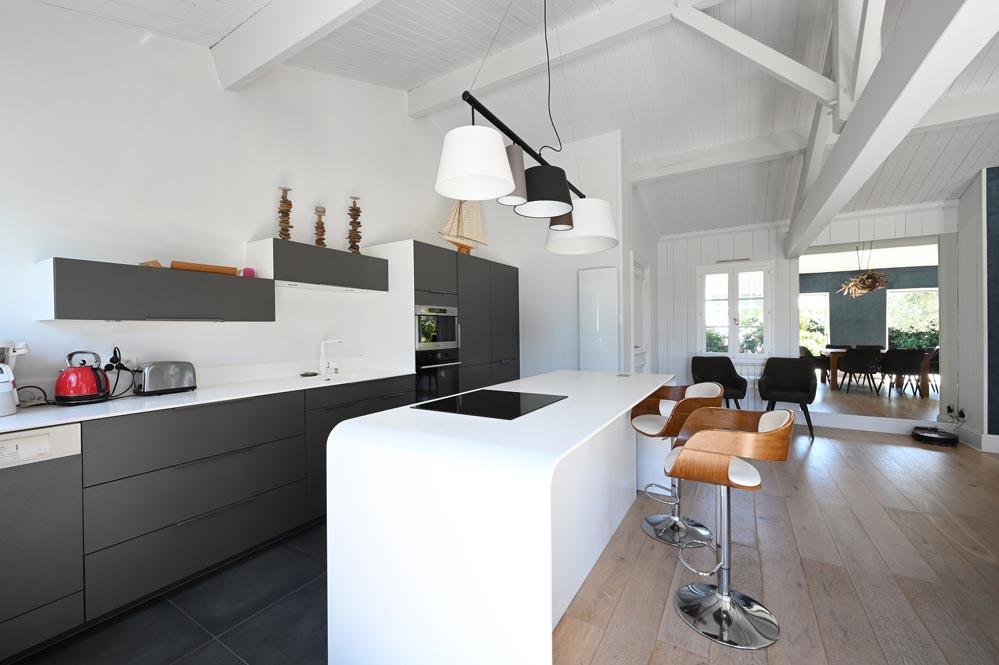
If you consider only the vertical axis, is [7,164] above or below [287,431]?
above

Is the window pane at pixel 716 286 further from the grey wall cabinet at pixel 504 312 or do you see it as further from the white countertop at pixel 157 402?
the white countertop at pixel 157 402

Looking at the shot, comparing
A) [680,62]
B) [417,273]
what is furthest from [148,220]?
[680,62]

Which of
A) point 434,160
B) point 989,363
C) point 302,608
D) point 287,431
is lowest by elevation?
point 302,608

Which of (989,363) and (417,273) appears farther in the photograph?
(989,363)

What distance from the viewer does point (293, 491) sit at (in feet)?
8.09

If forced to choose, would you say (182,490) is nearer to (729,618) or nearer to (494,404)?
(494,404)

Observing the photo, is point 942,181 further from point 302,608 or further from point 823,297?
point 302,608

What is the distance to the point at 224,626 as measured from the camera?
1748 millimetres

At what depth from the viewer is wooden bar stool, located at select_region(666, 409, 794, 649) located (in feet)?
5.35

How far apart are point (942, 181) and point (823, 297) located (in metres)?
4.86

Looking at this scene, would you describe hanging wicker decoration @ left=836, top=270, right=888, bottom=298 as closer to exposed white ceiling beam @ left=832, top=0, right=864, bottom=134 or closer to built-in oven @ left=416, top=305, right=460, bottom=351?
exposed white ceiling beam @ left=832, top=0, right=864, bottom=134

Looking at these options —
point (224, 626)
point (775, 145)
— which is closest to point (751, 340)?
point (775, 145)

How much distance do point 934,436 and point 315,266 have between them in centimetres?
604

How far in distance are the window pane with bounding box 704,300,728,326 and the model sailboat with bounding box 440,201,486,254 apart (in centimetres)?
370
